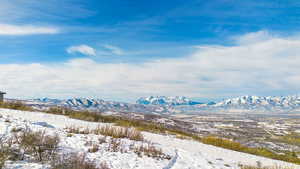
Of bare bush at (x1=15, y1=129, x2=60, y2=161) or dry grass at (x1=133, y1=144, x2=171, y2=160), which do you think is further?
dry grass at (x1=133, y1=144, x2=171, y2=160)

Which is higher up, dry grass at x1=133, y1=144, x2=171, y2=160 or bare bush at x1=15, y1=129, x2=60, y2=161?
bare bush at x1=15, y1=129, x2=60, y2=161

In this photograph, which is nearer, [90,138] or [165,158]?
[165,158]

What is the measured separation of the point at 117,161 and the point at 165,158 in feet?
8.04

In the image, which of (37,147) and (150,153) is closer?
(37,147)

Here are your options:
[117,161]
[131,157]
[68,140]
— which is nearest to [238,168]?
[131,157]

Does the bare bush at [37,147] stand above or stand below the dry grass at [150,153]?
above

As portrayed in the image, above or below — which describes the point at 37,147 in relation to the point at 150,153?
above

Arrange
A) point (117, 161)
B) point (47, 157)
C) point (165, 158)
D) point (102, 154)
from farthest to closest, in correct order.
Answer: point (165, 158), point (102, 154), point (117, 161), point (47, 157)

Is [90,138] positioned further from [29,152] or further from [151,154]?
[29,152]

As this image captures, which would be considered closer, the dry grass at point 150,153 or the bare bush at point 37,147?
the bare bush at point 37,147

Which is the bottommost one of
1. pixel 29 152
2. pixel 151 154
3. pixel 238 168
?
pixel 238 168

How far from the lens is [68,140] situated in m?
10.1

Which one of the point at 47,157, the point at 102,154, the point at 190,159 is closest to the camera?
the point at 47,157

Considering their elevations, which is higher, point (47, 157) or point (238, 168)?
point (47, 157)
